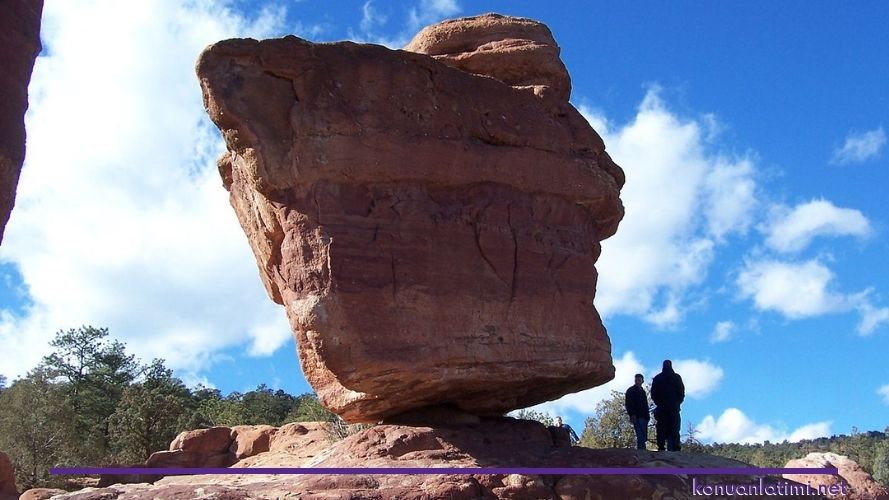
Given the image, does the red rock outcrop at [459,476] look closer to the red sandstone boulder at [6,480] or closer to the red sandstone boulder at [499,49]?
the red sandstone boulder at [499,49]

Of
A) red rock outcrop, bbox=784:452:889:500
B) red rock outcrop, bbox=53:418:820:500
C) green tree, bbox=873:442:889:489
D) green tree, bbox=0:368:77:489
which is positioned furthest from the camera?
green tree, bbox=873:442:889:489

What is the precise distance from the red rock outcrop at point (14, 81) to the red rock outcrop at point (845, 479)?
1007cm

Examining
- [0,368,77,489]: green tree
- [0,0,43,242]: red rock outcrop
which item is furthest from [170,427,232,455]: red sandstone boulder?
[0,0,43,242]: red rock outcrop

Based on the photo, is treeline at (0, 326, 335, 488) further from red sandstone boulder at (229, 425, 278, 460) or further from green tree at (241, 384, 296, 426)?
red sandstone boulder at (229, 425, 278, 460)

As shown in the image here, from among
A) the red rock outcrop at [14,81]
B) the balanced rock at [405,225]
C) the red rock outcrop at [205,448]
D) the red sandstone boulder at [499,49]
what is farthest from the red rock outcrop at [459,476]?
the red rock outcrop at [205,448]

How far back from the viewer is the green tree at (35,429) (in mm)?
29938

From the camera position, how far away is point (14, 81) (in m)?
6.34

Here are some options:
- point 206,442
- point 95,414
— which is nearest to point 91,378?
point 95,414

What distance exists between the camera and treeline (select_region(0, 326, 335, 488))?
102ft

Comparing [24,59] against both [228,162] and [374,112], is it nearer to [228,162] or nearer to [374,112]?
[374,112]

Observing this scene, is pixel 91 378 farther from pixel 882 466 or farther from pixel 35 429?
pixel 882 466

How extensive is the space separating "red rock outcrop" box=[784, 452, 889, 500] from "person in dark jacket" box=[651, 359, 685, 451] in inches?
86.1

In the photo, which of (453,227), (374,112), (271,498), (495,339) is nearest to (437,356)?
(495,339)

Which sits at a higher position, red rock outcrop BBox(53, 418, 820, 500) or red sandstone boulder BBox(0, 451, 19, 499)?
red sandstone boulder BBox(0, 451, 19, 499)
